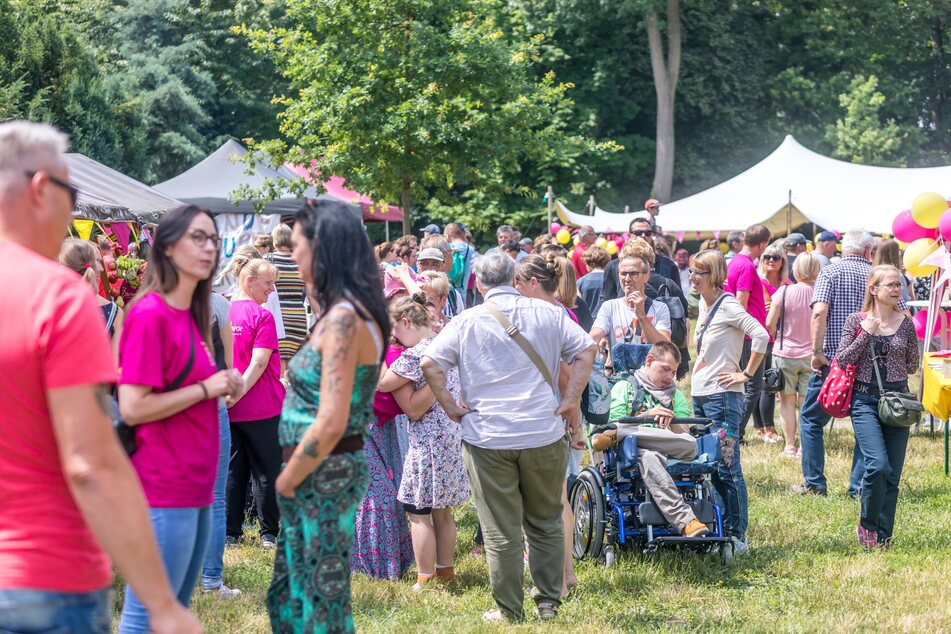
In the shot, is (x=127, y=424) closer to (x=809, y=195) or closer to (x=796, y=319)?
(x=796, y=319)

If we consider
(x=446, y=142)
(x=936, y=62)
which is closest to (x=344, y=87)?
(x=446, y=142)

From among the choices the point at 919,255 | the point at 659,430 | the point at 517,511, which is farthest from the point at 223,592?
the point at 919,255

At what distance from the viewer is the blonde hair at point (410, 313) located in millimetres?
6059

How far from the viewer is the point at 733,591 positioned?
20.4 feet

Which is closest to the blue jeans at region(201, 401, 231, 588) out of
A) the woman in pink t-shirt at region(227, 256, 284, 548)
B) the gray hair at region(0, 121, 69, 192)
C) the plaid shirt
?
the woman in pink t-shirt at region(227, 256, 284, 548)

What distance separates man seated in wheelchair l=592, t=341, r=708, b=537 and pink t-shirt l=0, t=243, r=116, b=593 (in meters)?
4.48

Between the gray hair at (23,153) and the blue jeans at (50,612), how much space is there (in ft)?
2.74

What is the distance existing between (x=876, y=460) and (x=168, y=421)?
4882 mm

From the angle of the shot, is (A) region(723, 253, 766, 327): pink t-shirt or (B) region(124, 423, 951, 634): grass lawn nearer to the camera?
(B) region(124, 423, 951, 634): grass lawn

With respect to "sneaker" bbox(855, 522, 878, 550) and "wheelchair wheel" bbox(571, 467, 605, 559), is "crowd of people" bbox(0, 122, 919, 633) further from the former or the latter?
"wheelchair wheel" bbox(571, 467, 605, 559)

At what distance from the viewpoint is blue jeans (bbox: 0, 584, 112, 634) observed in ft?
7.31

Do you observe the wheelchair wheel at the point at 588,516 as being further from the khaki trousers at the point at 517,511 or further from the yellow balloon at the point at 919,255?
the yellow balloon at the point at 919,255

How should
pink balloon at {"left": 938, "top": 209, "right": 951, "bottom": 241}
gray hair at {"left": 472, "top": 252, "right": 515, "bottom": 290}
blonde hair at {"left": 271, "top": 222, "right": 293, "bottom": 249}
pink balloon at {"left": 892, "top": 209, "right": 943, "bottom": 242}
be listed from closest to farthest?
gray hair at {"left": 472, "top": 252, "right": 515, "bottom": 290} < blonde hair at {"left": 271, "top": 222, "right": 293, "bottom": 249} < pink balloon at {"left": 938, "top": 209, "right": 951, "bottom": 241} < pink balloon at {"left": 892, "top": 209, "right": 943, "bottom": 242}

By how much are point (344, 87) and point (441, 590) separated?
11438 mm
